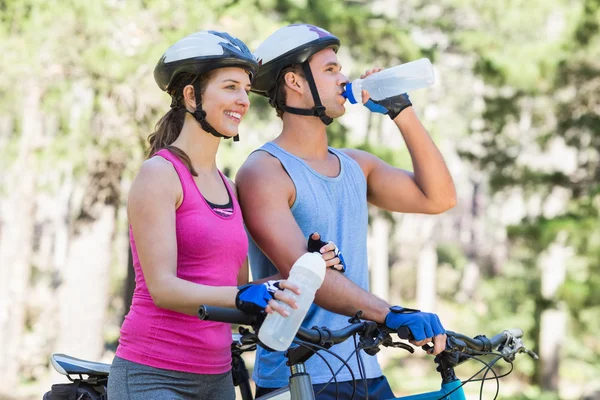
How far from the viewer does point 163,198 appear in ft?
10.2

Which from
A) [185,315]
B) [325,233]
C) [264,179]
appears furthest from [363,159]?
[185,315]

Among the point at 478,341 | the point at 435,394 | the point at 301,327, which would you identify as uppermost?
the point at 301,327

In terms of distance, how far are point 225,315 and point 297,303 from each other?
0.23 meters

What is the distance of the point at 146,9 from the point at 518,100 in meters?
8.41

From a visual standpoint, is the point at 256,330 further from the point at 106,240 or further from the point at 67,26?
the point at 106,240

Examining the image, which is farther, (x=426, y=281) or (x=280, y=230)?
(x=426, y=281)

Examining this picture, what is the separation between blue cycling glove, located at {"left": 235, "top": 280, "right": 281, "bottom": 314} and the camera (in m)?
2.73

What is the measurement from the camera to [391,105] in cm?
399

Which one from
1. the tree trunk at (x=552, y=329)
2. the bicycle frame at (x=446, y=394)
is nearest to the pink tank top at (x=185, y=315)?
the bicycle frame at (x=446, y=394)

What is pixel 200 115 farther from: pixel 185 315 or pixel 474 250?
pixel 474 250

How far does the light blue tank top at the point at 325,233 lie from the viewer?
366cm

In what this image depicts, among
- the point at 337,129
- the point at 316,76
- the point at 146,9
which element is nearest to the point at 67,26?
the point at 146,9

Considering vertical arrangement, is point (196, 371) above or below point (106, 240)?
above

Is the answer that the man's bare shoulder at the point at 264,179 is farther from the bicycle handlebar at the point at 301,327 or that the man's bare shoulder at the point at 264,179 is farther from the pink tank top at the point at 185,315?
the bicycle handlebar at the point at 301,327
